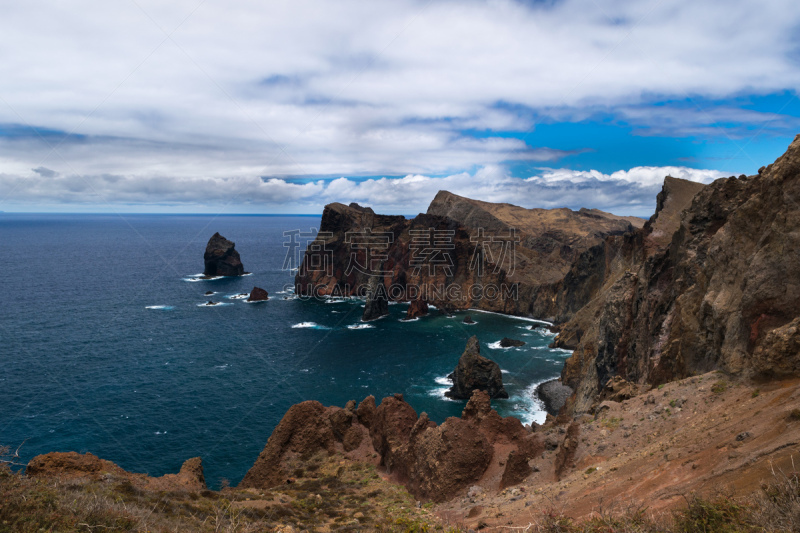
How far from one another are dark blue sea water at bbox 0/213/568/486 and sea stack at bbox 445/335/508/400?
2133mm

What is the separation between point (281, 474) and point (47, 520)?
67.2 ft

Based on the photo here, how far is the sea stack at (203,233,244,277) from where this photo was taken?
6132 inches

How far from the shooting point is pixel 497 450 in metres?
27.7

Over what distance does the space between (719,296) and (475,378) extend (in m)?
40.9

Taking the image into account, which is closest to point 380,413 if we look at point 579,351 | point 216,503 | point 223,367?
point 216,503

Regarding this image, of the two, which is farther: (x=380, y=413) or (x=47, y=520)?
(x=380, y=413)

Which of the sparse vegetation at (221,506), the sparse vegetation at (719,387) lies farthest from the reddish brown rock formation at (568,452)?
the sparse vegetation at (221,506)

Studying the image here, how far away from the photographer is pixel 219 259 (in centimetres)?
15625

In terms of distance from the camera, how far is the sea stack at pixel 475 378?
6138cm

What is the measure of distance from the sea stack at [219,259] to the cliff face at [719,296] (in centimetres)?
13835

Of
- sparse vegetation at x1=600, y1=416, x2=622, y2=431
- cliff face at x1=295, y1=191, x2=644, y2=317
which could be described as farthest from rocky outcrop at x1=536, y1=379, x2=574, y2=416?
cliff face at x1=295, y1=191, x2=644, y2=317

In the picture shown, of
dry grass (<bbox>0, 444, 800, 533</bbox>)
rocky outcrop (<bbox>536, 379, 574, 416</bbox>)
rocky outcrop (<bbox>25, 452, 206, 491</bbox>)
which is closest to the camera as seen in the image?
dry grass (<bbox>0, 444, 800, 533</bbox>)

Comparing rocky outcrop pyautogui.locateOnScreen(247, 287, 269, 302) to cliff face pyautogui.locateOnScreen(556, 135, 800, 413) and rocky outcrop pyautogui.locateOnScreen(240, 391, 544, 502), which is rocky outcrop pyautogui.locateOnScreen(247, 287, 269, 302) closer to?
rocky outcrop pyautogui.locateOnScreen(240, 391, 544, 502)

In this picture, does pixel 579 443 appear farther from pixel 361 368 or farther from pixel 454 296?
pixel 454 296
